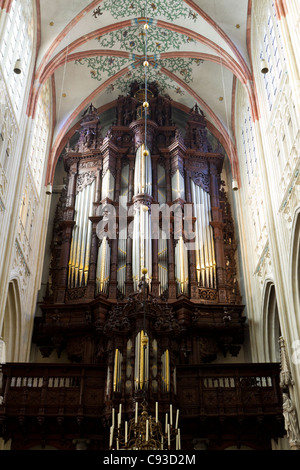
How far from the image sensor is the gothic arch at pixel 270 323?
1633 cm

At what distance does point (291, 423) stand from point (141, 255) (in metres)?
7.74

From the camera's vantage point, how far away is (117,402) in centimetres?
1295

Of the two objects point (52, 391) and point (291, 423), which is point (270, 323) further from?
point (52, 391)

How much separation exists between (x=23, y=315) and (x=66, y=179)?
6.57 metres

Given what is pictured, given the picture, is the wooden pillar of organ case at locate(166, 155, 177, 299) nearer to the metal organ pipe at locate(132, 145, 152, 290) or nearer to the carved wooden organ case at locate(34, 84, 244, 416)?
the carved wooden organ case at locate(34, 84, 244, 416)

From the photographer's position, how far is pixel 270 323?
16.5 metres

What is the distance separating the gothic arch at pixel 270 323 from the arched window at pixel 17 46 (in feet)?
30.8

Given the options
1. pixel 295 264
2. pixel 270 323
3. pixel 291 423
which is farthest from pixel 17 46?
pixel 291 423

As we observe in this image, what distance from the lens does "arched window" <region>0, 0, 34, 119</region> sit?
1480 centimetres

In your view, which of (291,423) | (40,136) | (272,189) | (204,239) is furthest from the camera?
(40,136)

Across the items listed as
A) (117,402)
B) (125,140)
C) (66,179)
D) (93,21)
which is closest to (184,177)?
(125,140)

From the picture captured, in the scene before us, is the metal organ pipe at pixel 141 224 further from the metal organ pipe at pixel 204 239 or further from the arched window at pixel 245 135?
the arched window at pixel 245 135

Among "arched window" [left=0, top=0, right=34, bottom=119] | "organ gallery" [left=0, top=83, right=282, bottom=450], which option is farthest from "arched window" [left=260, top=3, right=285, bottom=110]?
"arched window" [left=0, top=0, right=34, bottom=119]

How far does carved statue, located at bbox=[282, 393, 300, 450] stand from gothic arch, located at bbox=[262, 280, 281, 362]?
375 cm
